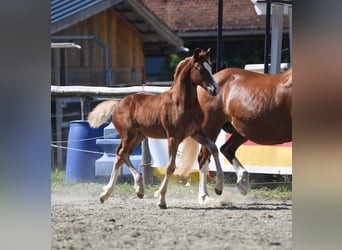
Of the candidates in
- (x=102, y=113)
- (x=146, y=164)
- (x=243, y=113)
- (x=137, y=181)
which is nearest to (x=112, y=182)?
(x=137, y=181)

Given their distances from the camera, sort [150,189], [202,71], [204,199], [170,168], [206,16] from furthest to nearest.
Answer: [206,16]
[150,189]
[204,199]
[170,168]
[202,71]

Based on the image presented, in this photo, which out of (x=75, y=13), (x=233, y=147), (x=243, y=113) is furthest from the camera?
(x=75, y=13)

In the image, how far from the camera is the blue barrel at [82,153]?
8.16 meters

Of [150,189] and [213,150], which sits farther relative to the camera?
[150,189]

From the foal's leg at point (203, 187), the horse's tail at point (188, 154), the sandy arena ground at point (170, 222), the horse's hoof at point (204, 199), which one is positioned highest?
the horse's tail at point (188, 154)

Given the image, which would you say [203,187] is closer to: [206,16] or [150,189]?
[150,189]

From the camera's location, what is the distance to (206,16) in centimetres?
1741

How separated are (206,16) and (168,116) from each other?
11.0 metres

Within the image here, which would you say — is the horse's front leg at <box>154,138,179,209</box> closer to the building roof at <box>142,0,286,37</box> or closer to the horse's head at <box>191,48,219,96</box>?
the horse's head at <box>191,48,219,96</box>

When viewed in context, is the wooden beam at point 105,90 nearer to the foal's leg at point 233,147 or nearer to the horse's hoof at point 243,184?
the foal's leg at point 233,147

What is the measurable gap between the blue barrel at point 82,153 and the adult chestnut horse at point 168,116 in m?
1.25

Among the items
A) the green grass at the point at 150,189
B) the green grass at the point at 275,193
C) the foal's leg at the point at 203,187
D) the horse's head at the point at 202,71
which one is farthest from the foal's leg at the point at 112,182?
the green grass at the point at 275,193
